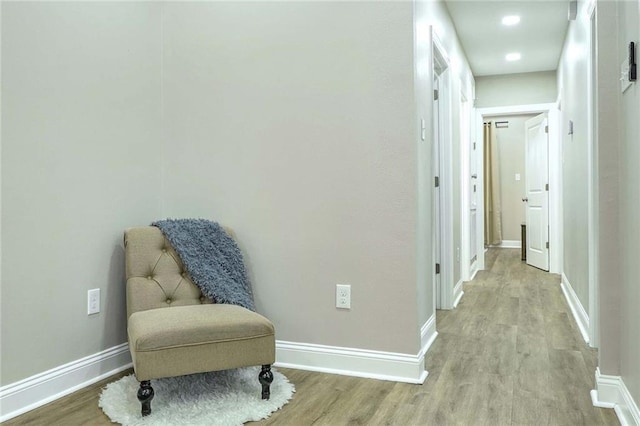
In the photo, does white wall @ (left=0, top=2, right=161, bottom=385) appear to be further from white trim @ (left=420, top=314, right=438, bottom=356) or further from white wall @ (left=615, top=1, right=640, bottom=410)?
white wall @ (left=615, top=1, right=640, bottom=410)

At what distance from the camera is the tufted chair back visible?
2516 mm

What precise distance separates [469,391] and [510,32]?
14.0 ft

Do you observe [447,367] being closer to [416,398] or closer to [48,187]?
[416,398]

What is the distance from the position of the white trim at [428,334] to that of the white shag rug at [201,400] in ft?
2.95

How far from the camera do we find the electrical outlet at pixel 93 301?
2.52 m

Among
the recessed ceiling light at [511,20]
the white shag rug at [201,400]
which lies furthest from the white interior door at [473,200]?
the white shag rug at [201,400]

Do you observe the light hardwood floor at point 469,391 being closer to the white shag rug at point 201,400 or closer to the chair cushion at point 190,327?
the white shag rug at point 201,400

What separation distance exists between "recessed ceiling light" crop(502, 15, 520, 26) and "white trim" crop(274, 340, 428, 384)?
373cm

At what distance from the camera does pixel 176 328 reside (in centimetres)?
A: 209

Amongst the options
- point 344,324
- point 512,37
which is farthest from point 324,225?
point 512,37

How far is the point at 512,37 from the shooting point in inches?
216

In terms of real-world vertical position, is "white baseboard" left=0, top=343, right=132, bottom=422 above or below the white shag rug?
above

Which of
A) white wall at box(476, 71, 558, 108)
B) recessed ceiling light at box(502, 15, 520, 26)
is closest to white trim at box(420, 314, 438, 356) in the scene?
recessed ceiling light at box(502, 15, 520, 26)

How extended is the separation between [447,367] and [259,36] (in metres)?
2.13
